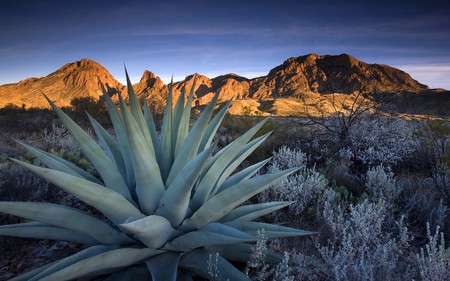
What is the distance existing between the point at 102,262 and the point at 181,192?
1.79 ft

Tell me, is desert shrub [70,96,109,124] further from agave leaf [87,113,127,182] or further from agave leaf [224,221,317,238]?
agave leaf [224,221,317,238]

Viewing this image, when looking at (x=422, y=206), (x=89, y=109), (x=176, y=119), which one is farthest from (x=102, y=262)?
(x=89, y=109)

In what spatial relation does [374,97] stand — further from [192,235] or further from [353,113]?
[192,235]

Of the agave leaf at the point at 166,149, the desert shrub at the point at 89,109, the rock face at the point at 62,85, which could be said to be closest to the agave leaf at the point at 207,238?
the agave leaf at the point at 166,149

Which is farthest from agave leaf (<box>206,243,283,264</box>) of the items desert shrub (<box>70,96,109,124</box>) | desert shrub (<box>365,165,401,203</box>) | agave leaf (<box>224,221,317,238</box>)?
desert shrub (<box>70,96,109,124</box>)

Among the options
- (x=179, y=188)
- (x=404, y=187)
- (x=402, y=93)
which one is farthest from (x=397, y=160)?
(x=179, y=188)

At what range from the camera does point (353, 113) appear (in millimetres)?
7758

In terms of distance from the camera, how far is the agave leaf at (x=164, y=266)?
1696mm

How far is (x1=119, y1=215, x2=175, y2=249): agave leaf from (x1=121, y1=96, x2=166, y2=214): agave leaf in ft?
0.75

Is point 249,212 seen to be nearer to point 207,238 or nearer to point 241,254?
point 241,254

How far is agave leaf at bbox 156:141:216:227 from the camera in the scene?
1.62m

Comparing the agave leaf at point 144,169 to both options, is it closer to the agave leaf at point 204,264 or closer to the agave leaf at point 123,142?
the agave leaf at point 123,142

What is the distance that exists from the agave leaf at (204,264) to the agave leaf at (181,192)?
10.0 inches

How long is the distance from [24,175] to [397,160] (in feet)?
23.5
